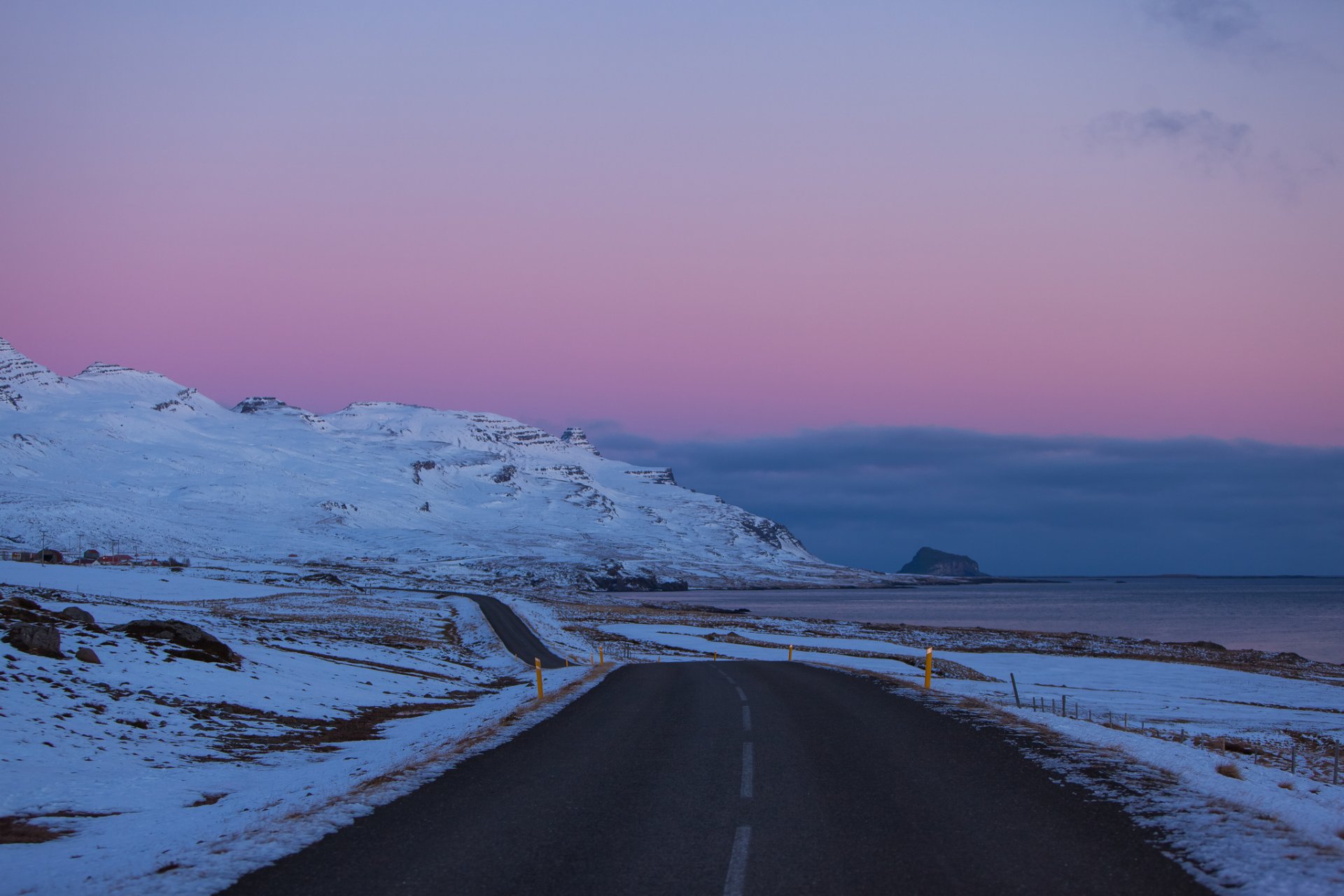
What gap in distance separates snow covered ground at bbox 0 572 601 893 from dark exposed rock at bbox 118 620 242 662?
51cm

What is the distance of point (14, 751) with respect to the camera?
14.5 metres

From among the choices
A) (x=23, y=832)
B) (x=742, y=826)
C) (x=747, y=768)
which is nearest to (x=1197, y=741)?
(x=747, y=768)

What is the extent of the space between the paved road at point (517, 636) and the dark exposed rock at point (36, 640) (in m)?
21.8

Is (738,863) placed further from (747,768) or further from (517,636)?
(517,636)

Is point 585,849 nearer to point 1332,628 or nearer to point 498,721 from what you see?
point 498,721

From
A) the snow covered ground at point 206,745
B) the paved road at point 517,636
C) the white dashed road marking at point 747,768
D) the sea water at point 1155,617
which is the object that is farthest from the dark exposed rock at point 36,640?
the sea water at point 1155,617

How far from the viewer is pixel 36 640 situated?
19.8 m

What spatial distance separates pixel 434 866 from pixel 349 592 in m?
107

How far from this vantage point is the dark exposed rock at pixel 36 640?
19547mm

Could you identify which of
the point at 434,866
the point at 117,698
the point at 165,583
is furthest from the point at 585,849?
the point at 165,583

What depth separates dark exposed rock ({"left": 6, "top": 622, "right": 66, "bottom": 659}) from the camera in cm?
1955

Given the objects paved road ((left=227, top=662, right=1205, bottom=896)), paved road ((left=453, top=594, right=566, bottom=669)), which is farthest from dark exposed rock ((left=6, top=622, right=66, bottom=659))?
paved road ((left=453, top=594, right=566, bottom=669))

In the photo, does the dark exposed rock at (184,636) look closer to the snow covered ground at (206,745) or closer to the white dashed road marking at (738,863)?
the snow covered ground at (206,745)

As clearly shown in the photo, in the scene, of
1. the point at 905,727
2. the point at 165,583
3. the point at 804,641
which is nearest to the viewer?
the point at 905,727
